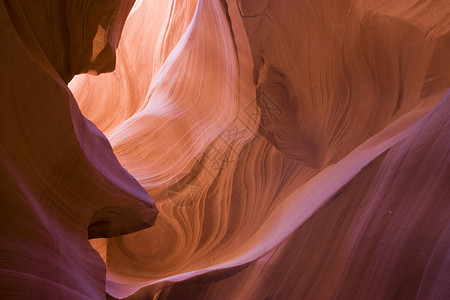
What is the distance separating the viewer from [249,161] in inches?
90.4

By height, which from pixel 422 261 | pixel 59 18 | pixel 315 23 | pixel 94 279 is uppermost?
pixel 59 18

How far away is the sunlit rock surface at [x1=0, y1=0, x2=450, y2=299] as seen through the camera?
118cm

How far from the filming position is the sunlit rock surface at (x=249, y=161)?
1.18m

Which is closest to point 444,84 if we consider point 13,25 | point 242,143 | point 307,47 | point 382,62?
point 382,62

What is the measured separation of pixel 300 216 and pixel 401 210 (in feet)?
1.55

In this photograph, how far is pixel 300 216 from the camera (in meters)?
1.76

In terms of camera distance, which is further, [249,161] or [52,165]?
[249,161]

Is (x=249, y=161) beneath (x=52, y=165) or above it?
beneath

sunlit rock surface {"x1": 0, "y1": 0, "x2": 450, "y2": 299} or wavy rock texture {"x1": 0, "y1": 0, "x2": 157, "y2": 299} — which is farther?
sunlit rock surface {"x1": 0, "y1": 0, "x2": 450, "y2": 299}

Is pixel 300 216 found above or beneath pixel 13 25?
beneath

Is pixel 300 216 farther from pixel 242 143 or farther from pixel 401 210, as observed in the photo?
pixel 242 143

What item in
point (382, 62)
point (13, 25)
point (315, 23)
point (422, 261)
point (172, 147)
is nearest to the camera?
point (13, 25)

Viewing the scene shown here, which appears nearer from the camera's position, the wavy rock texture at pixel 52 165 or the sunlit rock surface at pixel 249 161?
the wavy rock texture at pixel 52 165

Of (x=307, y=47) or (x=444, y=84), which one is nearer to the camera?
(x=444, y=84)
